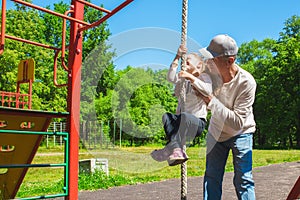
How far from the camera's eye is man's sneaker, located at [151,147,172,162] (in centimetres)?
286

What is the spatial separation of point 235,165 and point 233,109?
17.3 inches

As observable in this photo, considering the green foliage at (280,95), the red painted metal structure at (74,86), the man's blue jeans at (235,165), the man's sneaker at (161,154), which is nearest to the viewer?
the man's sneaker at (161,154)

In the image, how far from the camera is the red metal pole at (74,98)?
12.9ft

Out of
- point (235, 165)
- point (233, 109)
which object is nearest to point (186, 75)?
point (233, 109)

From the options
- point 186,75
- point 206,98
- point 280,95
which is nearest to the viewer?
point 186,75

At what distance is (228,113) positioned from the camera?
2.79 meters

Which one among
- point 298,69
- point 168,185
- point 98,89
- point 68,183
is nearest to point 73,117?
point 68,183

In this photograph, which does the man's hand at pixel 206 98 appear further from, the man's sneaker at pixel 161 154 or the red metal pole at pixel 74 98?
the red metal pole at pixel 74 98

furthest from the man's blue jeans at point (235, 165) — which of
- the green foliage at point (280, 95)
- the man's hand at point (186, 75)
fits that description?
the green foliage at point (280, 95)

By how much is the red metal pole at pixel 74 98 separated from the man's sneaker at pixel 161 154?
1.24m

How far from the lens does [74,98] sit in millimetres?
3980

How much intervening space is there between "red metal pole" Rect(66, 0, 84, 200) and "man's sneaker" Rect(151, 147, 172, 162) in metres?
1.24

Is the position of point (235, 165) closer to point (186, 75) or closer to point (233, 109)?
point (233, 109)

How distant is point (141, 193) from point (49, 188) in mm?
1967
